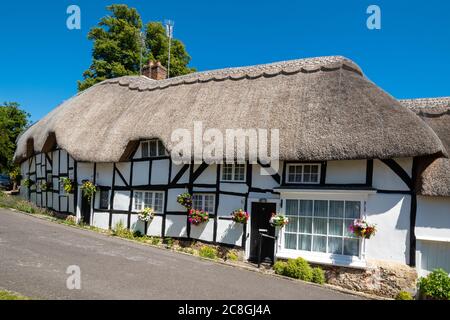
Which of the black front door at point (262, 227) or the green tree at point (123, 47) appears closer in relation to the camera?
the black front door at point (262, 227)

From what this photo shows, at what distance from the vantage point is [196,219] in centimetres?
1288

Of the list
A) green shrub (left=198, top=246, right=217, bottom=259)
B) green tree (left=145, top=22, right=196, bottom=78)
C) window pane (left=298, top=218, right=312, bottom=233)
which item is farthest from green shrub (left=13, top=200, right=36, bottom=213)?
green tree (left=145, top=22, right=196, bottom=78)

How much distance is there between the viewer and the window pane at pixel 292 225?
1176cm

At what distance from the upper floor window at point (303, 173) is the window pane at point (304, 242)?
5.82 ft

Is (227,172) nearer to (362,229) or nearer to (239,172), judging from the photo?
(239,172)

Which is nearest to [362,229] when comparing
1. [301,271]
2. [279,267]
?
[301,271]

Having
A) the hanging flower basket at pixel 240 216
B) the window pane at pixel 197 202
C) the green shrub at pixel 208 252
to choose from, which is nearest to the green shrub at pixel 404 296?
the hanging flower basket at pixel 240 216

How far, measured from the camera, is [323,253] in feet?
36.9

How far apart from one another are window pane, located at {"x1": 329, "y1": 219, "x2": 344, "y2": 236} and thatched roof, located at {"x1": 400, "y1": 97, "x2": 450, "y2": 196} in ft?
8.06

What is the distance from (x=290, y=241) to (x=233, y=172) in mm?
3089

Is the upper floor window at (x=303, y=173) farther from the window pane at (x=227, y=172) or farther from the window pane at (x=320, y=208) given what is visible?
the window pane at (x=227, y=172)

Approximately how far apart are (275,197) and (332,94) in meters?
4.01

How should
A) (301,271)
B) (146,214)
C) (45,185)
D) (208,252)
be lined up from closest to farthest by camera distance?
(301,271) → (208,252) → (146,214) → (45,185)
